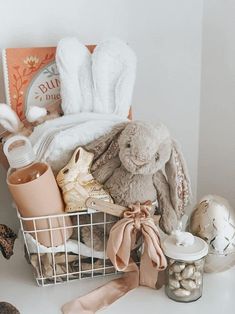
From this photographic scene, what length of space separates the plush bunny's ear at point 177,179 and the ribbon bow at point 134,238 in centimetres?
6

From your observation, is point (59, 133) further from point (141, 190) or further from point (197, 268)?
point (197, 268)

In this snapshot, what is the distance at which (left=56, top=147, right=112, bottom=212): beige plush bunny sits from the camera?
0.76 metres

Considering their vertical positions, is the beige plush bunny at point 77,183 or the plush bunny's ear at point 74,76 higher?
the plush bunny's ear at point 74,76

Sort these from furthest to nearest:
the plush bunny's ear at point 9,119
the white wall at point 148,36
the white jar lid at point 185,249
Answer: the white wall at point 148,36 → the plush bunny's ear at point 9,119 → the white jar lid at point 185,249

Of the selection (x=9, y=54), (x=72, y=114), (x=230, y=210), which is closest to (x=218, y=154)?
(x=230, y=210)

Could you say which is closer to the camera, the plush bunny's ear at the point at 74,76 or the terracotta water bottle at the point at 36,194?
the terracotta water bottle at the point at 36,194

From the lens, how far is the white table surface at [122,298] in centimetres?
72

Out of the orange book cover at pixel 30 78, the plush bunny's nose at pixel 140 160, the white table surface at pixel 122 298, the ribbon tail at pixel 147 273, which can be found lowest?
Result: the white table surface at pixel 122 298

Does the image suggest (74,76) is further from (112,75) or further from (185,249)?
(185,249)

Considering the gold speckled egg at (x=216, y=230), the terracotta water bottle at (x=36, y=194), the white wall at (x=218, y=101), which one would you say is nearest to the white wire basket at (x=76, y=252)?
the terracotta water bottle at (x=36, y=194)

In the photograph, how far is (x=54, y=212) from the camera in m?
0.76

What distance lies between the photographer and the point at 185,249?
2.38 feet

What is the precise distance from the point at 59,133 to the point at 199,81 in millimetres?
431

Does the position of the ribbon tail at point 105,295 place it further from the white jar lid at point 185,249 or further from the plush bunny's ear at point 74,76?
the plush bunny's ear at point 74,76
